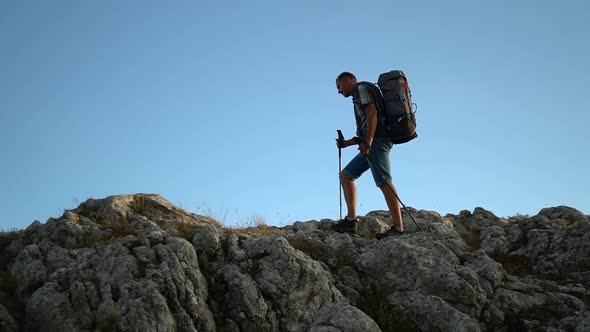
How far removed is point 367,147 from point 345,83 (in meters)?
1.83

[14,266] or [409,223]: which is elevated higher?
[409,223]

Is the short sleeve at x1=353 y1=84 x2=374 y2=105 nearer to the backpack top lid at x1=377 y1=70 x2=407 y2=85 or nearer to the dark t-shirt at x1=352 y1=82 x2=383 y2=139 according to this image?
the dark t-shirt at x1=352 y1=82 x2=383 y2=139

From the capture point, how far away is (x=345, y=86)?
1324cm

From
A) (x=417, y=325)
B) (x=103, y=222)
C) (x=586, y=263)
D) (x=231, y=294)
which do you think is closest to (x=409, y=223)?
(x=586, y=263)

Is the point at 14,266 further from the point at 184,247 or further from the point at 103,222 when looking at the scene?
the point at 184,247

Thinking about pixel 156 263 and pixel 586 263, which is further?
pixel 586 263

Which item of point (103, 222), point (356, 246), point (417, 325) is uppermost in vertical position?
point (103, 222)

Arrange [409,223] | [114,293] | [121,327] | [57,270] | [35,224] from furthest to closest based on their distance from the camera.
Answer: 1. [409,223]
2. [35,224]
3. [57,270]
4. [114,293]
5. [121,327]

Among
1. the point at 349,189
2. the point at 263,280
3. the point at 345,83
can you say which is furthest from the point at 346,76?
the point at 263,280

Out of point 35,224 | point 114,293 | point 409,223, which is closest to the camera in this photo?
point 114,293

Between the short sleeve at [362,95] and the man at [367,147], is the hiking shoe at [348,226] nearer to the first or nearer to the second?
the man at [367,147]

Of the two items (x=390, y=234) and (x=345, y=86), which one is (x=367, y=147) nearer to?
(x=345, y=86)

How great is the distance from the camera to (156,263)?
33.7ft

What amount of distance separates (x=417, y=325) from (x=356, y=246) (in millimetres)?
2996
